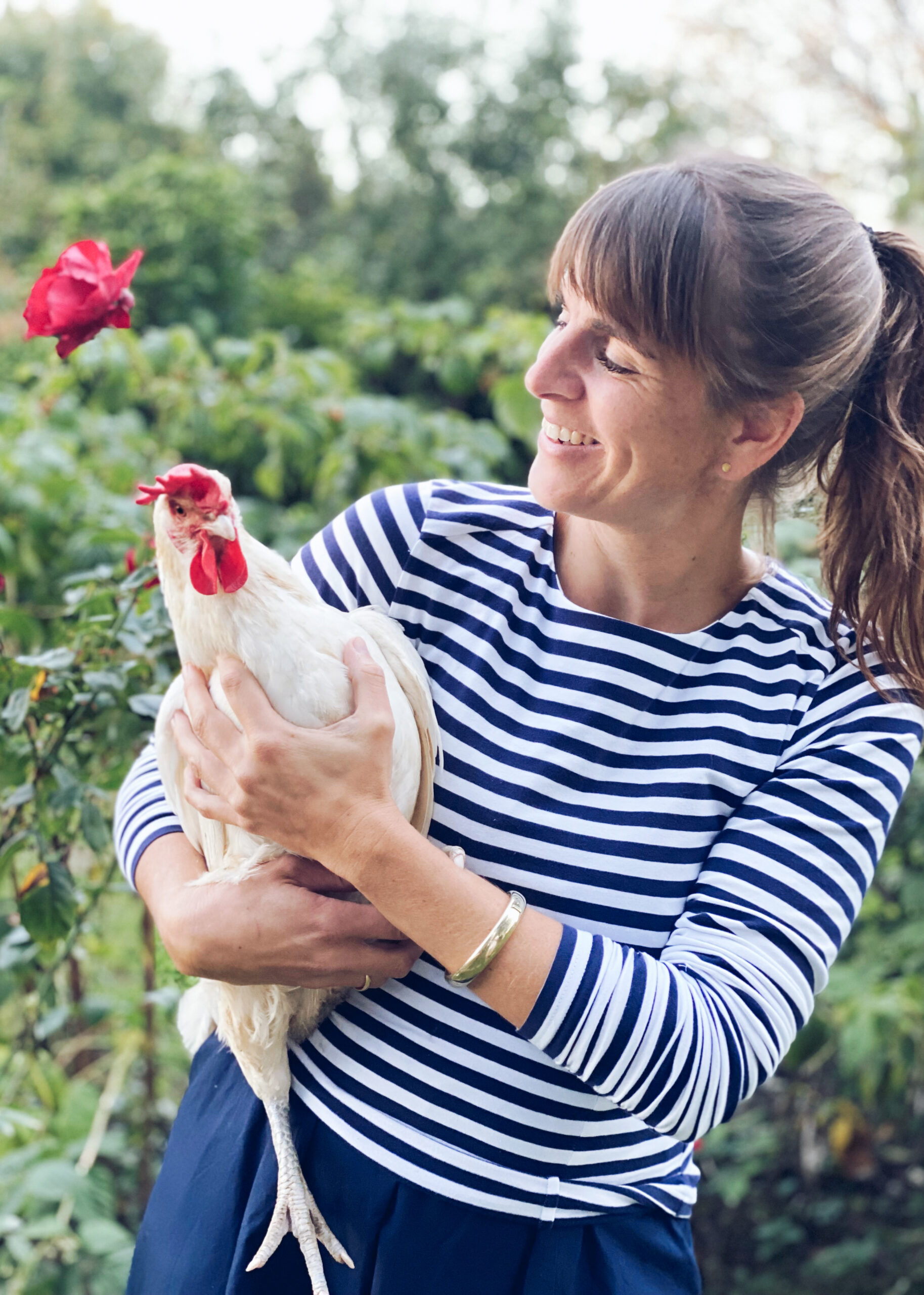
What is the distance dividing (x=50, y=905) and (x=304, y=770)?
583mm

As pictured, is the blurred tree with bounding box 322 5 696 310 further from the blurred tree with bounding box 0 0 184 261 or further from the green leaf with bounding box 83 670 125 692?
the green leaf with bounding box 83 670 125 692

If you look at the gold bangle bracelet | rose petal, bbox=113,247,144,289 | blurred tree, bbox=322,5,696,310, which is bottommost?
the gold bangle bracelet

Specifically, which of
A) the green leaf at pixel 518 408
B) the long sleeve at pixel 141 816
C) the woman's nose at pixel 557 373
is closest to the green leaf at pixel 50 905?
the long sleeve at pixel 141 816

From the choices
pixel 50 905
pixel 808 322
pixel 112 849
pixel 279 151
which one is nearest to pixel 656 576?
pixel 808 322

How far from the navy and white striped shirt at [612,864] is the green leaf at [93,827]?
425mm

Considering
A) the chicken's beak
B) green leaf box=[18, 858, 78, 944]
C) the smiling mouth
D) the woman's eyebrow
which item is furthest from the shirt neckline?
green leaf box=[18, 858, 78, 944]

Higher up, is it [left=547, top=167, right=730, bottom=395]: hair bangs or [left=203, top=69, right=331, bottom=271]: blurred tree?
[left=203, top=69, right=331, bottom=271]: blurred tree

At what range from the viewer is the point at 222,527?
98cm

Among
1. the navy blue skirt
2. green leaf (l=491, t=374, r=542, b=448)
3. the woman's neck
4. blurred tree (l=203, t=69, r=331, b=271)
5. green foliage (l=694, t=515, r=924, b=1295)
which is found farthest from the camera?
blurred tree (l=203, t=69, r=331, b=271)

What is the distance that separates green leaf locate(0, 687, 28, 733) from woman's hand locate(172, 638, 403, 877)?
39cm

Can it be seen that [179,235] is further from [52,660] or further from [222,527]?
[222,527]

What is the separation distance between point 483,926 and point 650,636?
1.15ft

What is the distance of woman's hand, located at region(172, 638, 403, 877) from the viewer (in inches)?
34.9

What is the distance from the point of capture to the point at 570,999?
842 millimetres
